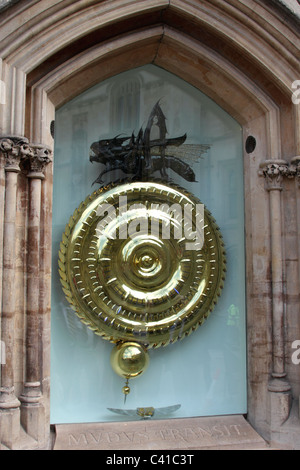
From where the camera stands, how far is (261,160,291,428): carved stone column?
3395 millimetres

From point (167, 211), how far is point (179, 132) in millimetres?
621

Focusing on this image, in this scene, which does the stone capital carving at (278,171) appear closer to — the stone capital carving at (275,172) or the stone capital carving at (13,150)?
the stone capital carving at (275,172)

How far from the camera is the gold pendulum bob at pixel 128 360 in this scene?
3.47m

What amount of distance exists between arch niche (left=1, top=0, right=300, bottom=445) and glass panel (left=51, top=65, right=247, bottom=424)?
107mm

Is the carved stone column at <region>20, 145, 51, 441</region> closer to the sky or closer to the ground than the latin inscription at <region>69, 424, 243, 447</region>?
closer to the sky

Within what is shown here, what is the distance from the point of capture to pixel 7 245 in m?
3.03

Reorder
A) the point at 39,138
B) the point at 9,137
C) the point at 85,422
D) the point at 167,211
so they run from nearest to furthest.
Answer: the point at 9,137, the point at 39,138, the point at 85,422, the point at 167,211

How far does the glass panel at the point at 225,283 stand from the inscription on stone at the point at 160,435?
0.10 m

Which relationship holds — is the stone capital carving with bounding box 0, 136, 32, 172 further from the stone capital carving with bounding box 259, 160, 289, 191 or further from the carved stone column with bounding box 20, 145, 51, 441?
the stone capital carving with bounding box 259, 160, 289, 191

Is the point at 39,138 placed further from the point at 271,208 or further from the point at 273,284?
the point at 273,284

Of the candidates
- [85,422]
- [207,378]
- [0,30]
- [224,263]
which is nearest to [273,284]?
[224,263]

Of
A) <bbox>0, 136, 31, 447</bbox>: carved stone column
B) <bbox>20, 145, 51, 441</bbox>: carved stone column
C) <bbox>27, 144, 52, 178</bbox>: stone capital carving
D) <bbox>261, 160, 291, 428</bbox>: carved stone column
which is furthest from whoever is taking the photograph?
<bbox>261, 160, 291, 428</bbox>: carved stone column

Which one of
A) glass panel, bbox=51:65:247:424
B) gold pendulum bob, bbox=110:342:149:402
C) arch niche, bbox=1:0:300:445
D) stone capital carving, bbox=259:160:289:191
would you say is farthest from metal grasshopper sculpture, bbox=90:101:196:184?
gold pendulum bob, bbox=110:342:149:402

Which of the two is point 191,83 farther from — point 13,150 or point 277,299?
point 277,299
